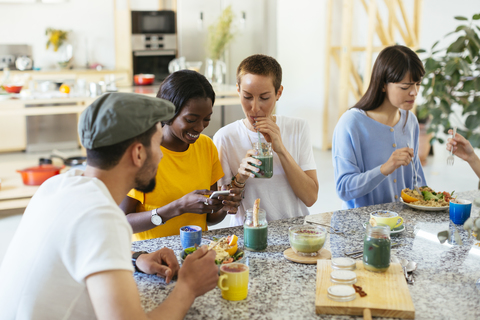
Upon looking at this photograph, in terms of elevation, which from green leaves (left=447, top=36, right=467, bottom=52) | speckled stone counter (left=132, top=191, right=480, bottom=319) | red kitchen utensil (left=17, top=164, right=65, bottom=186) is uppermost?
green leaves (left=447, top=36, right=467, bottom=52)

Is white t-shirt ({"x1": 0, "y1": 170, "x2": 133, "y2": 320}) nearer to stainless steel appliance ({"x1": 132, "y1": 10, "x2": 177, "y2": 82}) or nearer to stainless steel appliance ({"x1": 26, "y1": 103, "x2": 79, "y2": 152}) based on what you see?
stainless steel appliance ({"x1": 26, "y1": 103, "x2": 79, "y2": 152})

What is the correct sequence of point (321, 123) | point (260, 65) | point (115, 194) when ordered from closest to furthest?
1. point (115, 194)
2. point (260, 65)
3. point (321, 123)

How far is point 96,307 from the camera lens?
93 cm

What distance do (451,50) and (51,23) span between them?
6068 millimetres

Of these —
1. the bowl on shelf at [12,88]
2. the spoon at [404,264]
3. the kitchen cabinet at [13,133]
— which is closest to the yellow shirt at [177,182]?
the spoon at [404,264]

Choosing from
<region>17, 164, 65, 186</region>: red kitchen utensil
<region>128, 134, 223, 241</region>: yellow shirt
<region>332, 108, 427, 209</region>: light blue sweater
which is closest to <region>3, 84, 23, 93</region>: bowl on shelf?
<region>17, 164, 65, 186</region>: red kitchen utensil

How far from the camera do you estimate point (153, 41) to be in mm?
7477

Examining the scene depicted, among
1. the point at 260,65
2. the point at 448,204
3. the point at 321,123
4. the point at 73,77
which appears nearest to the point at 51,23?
the point at 73,77

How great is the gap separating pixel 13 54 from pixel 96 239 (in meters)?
7.23

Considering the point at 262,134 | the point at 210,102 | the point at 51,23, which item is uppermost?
the point at 51,23

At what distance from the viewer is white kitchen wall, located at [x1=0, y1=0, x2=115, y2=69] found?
7.16 meters

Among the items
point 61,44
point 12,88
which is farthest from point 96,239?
point 61,44

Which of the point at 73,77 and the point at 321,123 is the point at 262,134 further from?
the point at 73,77

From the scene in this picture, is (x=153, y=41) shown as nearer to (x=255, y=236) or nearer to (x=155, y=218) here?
(x=155, y=218)
